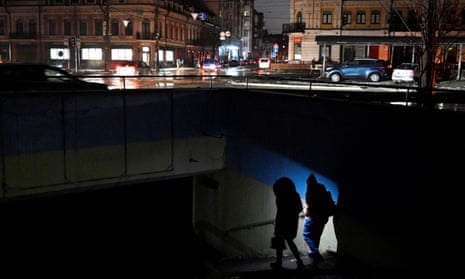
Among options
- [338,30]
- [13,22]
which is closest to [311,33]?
[338,30]

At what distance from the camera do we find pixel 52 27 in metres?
64.6

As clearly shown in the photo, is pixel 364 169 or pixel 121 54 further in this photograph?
pixel 121 54

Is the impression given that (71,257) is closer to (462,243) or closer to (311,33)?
(462,243)

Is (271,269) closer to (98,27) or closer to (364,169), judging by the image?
(364,169)

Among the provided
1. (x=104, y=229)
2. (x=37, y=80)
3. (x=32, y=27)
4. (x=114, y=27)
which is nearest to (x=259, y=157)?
(x=37, y=80)

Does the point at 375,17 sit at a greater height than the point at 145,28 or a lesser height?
greater

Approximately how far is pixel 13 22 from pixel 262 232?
6109 cm

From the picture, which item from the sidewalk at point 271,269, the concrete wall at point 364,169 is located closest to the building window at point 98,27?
the concrete wall at point 364,169

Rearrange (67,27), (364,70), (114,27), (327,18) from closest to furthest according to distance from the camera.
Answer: (364,70) → (327,18) → (114,27) → (67,27)

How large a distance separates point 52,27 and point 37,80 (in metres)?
53.7

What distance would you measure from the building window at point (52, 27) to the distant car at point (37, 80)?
5281cm

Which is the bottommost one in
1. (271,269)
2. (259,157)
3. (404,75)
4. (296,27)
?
(271,269)

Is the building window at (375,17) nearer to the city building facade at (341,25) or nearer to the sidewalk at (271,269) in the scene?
the city building facade at (341,25)

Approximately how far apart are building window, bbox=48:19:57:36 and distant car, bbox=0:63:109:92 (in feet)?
173
